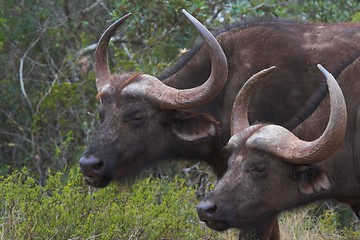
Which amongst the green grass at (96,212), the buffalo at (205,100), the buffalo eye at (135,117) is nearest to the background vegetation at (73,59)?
the green grass at (96,212)

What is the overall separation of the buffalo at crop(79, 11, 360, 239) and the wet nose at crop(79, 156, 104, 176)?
11 mm

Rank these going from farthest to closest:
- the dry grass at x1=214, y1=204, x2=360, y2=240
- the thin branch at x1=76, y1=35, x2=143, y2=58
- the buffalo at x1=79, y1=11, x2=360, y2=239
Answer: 1. the thin branch at x1=76, y1=35, x2=143, y2=58
2. the dry grass at x1=214, y1=204, x2=360, y2=240
3. the buffalo at x1=79, y1=11, x2=360, y2=239

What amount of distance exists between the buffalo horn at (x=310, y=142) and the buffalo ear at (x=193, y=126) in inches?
47.8

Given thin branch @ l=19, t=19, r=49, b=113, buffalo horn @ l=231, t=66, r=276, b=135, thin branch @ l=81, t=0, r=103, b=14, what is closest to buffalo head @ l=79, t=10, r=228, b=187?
buffalo horn @ l=231, t=66, r=276, b=135

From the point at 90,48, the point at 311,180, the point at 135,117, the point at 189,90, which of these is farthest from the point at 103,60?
the point at 90,48

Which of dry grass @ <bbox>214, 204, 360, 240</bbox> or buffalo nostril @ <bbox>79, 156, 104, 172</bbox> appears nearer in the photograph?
buffalo nostril @ <bbox>79, 156, 104, 172</bbox>

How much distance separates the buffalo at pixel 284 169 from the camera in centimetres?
711

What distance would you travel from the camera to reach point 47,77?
13.2 metres

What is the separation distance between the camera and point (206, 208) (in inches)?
279

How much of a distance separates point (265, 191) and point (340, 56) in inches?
71.3

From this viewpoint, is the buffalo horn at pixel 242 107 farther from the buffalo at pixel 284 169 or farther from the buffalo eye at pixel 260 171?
the buffalo eye at pixel 260 171

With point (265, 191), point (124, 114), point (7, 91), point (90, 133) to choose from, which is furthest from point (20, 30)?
point (265, 191)

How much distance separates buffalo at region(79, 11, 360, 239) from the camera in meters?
8.39

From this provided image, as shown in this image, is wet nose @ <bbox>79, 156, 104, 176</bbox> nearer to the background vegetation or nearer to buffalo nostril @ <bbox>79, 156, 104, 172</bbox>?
buffalo nostril @ <bbox>79, 156, 104, 172</bbox>
